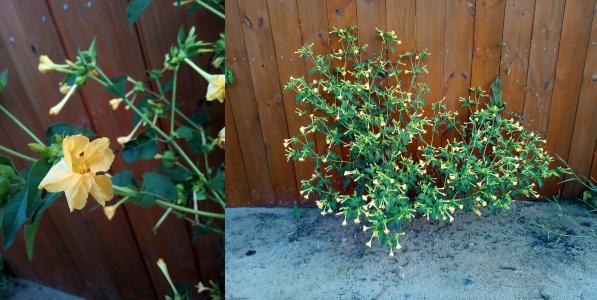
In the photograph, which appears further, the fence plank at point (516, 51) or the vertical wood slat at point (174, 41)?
the fence plank at point (516, 51)

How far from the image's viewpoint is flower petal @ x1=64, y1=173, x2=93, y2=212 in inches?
21.6

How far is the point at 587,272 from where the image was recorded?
3.86 feet

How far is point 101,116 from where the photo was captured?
1301 millimetres

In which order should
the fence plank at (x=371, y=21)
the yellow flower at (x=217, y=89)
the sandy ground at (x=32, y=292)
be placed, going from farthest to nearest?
1. the sandy ground at (x=32, y=292)
2. the fence plank at (x=371, y=21)
3. the yellow flower at (x=217, y=89)

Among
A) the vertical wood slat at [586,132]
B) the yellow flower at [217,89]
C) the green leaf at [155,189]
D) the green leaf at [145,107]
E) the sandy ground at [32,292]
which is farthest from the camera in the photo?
the sandy ground at [32,292]

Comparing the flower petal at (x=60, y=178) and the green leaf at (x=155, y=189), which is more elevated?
the flower petal at (x=60, y=178)

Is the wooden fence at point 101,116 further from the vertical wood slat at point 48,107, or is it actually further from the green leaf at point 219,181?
the green leaf at point 219,181

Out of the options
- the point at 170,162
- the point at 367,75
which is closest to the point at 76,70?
the point at 170,162

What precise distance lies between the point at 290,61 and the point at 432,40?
41cm

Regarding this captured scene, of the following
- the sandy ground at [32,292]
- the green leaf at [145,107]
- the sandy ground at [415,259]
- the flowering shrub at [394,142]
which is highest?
the green leaf at [145,107]

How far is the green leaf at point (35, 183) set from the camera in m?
0.59

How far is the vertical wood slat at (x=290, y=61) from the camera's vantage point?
1081 millimetres

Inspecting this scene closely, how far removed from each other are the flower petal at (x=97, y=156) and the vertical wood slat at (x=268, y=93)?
528 mm

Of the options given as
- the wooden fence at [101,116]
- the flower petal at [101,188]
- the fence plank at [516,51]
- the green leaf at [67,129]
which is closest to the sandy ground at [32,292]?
the wooden fence at [101,116]
